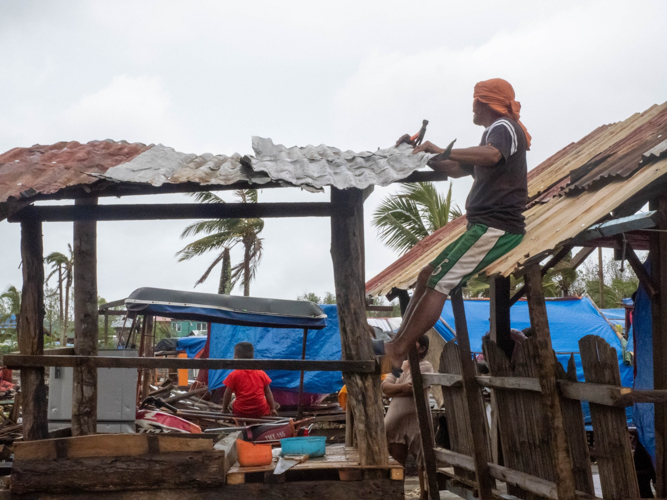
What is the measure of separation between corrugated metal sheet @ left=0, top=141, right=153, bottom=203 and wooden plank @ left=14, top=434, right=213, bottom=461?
5.97 ft

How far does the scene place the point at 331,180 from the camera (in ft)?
14.5

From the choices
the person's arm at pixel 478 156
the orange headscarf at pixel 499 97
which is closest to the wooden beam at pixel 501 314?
the orange headscarf at pixel 499 97

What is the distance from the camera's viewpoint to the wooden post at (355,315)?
4895 mm

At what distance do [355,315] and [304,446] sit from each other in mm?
1191

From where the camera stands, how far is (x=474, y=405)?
242 inches

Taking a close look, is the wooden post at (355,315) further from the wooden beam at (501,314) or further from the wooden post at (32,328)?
the wooden post at (32,328)

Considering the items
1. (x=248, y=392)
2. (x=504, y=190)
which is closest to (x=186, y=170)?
(x=504, y=190)

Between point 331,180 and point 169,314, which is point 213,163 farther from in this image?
point 169,314

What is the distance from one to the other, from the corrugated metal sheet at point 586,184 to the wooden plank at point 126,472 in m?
2.55

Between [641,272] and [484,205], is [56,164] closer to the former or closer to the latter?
[484,205]

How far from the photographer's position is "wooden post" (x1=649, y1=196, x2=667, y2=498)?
4871mm

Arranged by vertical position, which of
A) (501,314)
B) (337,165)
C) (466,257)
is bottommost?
(501,314)

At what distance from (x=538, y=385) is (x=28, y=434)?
4.12m

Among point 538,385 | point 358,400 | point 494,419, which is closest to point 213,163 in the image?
point 358,400
